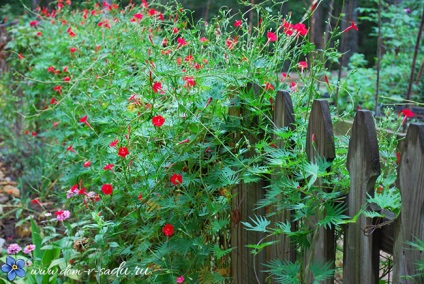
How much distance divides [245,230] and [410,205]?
0.77m

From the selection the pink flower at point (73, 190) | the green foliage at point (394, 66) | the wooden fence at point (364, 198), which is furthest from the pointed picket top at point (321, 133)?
the green foliage at point (394, 66)

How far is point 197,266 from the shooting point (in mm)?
1938

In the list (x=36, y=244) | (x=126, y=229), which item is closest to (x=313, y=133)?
(x=126, y=229)

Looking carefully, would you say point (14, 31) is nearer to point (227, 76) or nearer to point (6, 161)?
point (6, 161)

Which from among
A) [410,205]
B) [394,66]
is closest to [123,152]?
[410,205]

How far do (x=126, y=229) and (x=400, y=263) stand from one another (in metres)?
1.17

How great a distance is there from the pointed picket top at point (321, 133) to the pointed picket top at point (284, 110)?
122 mm

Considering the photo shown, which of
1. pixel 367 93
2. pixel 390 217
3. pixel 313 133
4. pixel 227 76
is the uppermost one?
pixel 367 93

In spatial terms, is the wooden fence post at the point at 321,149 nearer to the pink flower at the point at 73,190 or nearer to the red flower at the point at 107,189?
the red flower at the point at 107,189

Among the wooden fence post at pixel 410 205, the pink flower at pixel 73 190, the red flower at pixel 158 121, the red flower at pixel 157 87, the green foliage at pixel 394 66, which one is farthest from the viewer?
the green foliage at pixel 394 66

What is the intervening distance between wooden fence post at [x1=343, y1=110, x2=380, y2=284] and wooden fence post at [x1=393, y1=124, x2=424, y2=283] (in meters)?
0.09

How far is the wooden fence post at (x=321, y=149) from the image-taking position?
148 cm

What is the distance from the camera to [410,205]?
1.27 m

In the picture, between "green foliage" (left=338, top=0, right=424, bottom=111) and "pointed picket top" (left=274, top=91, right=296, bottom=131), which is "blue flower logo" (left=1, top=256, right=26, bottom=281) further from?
"green foliage" (left=338, top=0, right=424, bottom=111)
